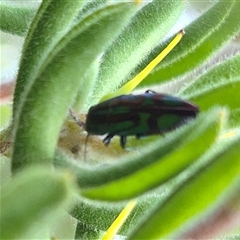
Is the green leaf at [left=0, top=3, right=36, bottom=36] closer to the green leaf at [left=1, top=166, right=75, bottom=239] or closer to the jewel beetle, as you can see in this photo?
the jewel beetle

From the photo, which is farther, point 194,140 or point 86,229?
point 86,229

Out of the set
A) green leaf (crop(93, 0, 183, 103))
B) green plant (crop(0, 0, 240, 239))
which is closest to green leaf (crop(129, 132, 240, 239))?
green plant (crop(0, 0, 240, 239))

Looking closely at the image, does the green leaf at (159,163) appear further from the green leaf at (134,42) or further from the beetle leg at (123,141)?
the green leaf at (134,42)

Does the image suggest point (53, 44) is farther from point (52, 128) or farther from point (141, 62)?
point (141, 62)

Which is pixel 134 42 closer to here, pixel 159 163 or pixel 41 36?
pixel 41 36

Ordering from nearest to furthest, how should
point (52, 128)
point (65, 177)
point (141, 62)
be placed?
point (65, 177) < point (52, 128) < point (141, 62)

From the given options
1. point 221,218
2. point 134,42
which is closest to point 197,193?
point 221,218

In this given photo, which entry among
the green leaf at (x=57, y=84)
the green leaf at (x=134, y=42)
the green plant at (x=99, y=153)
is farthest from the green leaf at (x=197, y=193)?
the green leaf at (x=134, y=42)

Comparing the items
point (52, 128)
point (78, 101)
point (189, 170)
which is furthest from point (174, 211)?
point (78, 101)
